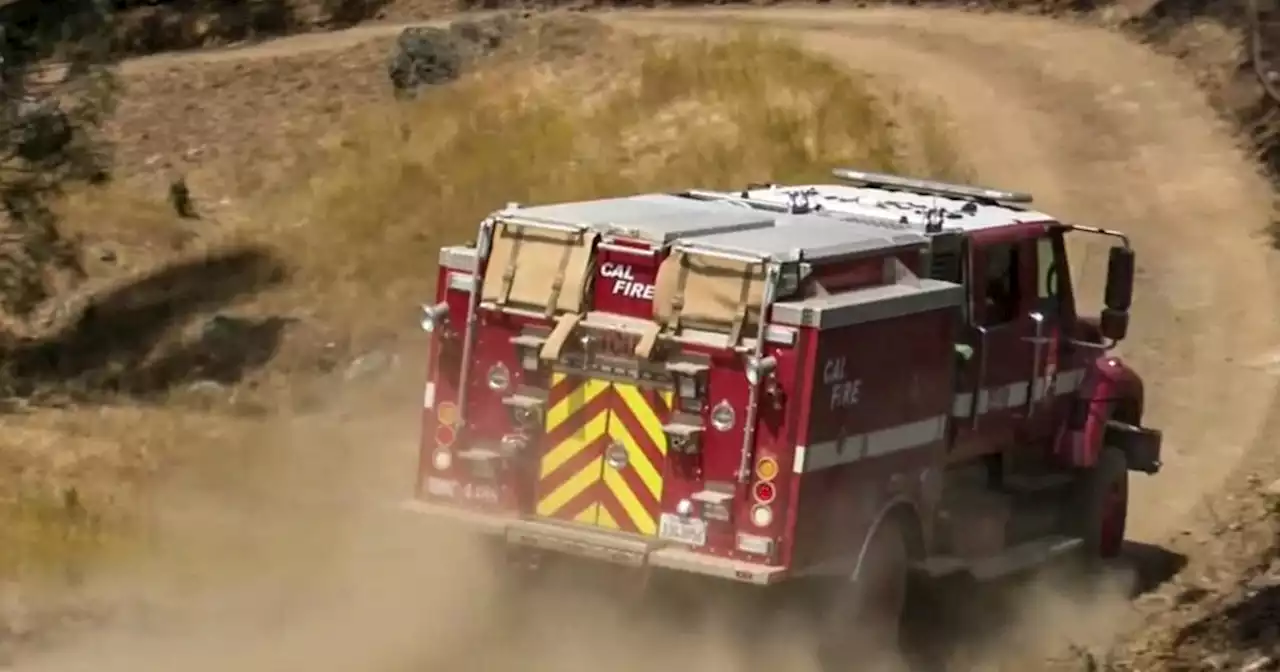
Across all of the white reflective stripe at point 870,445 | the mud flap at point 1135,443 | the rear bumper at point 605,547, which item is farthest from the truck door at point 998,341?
the rear bumper at point 605,547

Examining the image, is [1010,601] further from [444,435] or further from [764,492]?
[444,435]

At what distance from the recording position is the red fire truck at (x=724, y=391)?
11102mm

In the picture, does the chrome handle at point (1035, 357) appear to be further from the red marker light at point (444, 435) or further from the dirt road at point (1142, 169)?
the red marker light at point (444, 435)

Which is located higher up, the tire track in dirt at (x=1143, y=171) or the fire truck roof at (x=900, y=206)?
the fire truck roof at (x=900, y=206)

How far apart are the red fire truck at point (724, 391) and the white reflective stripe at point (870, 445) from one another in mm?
14

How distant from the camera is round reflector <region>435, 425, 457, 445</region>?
1203 centimetres

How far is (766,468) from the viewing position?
11.1 metres

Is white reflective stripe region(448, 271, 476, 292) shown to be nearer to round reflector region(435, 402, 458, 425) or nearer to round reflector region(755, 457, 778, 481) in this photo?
round reflector region(435, 402, 458, 425)

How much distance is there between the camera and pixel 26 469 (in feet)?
56.9

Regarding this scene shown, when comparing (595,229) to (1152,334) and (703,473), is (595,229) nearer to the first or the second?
(703,473)

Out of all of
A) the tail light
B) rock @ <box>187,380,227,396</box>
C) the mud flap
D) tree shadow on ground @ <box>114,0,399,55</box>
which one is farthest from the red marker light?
tree shadow on ground @ <box>114,0,399,55</box>

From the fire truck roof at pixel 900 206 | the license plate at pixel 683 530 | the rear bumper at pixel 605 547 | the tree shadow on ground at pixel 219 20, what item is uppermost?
the fire truck roof at pixel 900 206

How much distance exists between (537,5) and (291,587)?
31379mm

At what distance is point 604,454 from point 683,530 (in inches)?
23.8
